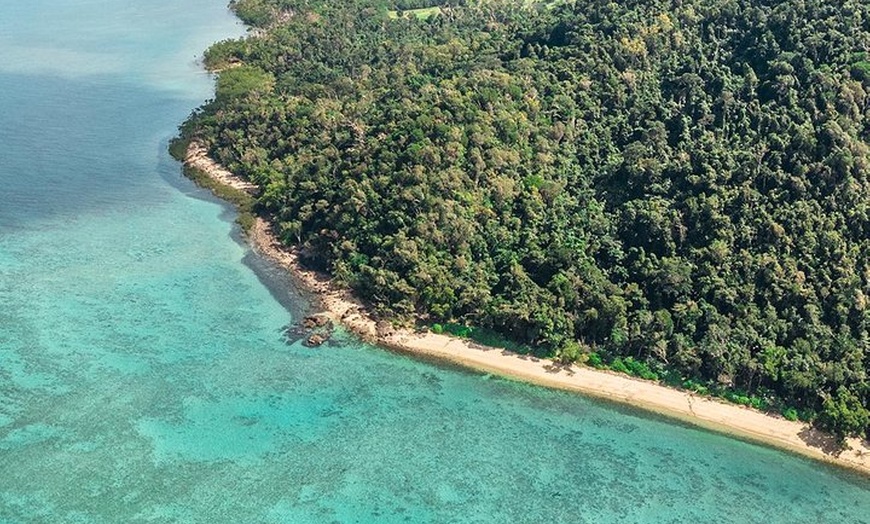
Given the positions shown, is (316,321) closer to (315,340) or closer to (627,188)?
(315,340)

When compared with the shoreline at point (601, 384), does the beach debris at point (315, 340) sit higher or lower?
lower

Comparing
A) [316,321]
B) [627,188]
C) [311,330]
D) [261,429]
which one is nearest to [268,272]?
[316,321]

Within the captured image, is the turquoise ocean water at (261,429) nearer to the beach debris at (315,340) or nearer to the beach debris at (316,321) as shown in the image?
the beach debris at (315,340)

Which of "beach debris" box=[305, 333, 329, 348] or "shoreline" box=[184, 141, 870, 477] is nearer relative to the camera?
"shoreline" box=[184, 141, 870, 477]

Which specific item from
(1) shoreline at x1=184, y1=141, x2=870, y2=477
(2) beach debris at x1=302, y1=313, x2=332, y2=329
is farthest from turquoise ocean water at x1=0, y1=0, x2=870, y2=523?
(2) beach debris at x1=302, y1=313, x2=332, y2=329

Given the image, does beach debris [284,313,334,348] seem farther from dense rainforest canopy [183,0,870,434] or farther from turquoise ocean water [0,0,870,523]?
dense rainforest canopy [183,0,870,434]

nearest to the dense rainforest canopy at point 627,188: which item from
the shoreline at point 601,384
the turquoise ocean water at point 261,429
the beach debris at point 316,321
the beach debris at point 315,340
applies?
the shoreline at point 601,384
